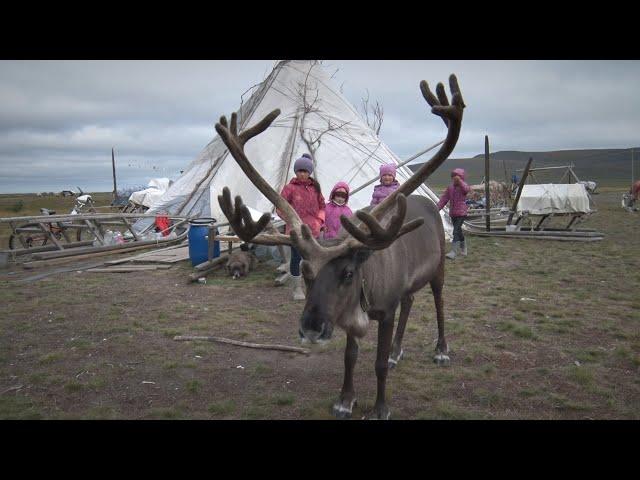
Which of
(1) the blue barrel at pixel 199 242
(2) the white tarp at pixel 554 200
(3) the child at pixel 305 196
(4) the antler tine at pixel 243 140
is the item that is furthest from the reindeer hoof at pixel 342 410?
(2) the white tarp at pixel 554 200

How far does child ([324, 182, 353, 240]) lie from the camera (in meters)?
5.01

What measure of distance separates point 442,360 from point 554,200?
10.4 meters

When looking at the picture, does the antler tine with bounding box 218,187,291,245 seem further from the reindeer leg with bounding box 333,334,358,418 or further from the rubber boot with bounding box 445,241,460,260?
the rubber boot with bounding box 445,241,460,260

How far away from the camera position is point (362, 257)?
305cm

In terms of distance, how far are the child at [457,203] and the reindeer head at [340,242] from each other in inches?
231

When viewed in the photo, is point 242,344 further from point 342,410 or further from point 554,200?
point 554,200

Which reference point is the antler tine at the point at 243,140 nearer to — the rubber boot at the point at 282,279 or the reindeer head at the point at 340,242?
A: the reindeer head at the point at 340,242

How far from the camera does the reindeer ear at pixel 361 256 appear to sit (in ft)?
9.91

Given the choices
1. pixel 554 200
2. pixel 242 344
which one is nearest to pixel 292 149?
pixel 554 200

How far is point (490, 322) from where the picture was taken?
18.3ft

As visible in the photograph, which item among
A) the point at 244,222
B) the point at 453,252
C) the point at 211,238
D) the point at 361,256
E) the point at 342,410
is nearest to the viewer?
the point at 361,256

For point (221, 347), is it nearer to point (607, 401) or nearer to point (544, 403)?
point (544, 403)

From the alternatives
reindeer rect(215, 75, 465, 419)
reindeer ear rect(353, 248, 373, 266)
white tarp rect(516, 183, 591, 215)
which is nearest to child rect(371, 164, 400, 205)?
reindeer rect(215, 75, 465, 419)

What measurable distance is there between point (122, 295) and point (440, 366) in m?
5.43
